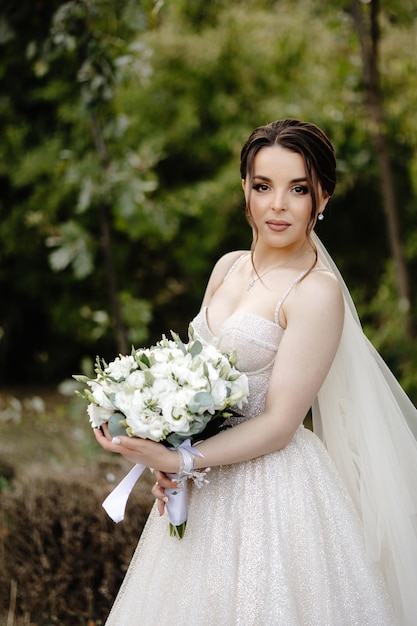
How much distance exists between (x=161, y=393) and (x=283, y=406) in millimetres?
342

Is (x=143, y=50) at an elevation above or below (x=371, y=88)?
below

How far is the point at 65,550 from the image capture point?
3488 millimetres

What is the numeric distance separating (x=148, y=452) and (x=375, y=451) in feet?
2.31

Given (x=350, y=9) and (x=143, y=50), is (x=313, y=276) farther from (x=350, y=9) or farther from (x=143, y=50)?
(x=350, y=9)

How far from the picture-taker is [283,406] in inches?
78.8

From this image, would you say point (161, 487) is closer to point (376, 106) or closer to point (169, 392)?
point (169, 392)

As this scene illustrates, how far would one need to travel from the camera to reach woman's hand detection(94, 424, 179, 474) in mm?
1896

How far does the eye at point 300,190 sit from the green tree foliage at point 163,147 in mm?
1899

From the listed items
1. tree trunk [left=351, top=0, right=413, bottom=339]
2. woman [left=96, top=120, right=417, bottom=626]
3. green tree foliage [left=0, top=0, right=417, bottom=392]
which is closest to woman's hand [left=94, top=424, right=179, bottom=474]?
woman [left=96, top=120, right=417, bottom=626]

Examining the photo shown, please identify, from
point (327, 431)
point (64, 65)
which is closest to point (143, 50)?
point (64, 65)

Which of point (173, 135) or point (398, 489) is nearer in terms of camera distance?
point (398, 489)

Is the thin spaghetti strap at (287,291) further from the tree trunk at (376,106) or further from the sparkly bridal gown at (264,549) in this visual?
the tree trunk at (376,106)

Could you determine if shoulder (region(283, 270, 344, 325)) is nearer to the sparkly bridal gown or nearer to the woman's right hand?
the sparkly bridal gown

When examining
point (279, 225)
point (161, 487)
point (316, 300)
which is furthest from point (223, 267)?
point (161, 487)
